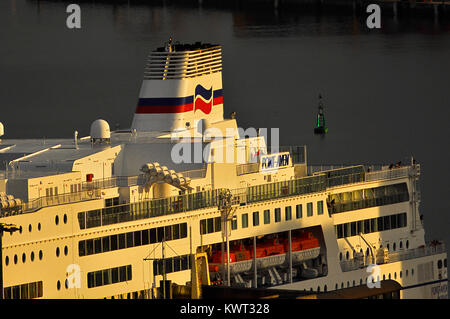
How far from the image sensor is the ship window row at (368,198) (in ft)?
261

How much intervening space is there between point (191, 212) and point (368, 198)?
11462 mm

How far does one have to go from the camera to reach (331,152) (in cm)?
11356

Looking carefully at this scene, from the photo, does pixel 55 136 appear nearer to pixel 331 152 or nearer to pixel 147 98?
pixel 331 152

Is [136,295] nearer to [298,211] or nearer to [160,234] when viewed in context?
[160,234]

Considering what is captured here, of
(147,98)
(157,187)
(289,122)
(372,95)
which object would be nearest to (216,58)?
(147,98)

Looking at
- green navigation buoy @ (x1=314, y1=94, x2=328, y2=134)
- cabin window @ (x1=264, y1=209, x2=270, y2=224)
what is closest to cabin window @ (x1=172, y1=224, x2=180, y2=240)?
cabin window @ (x1=264, y1=209, x2=270, y2=224)

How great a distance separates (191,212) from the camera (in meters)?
72.4

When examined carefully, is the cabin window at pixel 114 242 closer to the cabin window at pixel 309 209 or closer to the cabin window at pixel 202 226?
the cabin window at pixel 202 226

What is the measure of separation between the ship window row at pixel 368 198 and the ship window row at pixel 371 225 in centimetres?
66

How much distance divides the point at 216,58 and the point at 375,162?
27.8 meters

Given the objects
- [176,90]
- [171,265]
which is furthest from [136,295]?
[176,90]

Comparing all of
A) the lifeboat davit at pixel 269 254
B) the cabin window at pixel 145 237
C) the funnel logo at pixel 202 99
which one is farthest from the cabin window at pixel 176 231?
the funnel logo at pixel 202 99

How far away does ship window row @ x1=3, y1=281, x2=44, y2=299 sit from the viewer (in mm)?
65000

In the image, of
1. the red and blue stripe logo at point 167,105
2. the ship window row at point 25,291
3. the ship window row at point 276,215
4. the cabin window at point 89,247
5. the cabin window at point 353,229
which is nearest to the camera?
the ship window row at point 25,291
